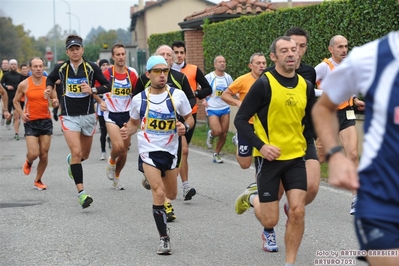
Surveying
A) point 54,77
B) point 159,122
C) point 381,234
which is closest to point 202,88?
point 54,77

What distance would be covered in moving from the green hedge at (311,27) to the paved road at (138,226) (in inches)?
123

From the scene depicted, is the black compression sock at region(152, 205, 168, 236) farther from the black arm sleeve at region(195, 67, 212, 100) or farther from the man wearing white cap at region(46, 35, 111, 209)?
the black arm sleeve at region(195, 67, 212, 100)

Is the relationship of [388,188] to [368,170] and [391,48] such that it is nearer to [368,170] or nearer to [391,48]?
[368,170]

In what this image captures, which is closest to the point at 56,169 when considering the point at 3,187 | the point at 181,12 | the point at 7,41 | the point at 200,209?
the point at 3,187

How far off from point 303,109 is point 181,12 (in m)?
55.4

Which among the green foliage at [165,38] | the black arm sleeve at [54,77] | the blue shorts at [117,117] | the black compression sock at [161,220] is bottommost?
the black compression sock at [161,220]

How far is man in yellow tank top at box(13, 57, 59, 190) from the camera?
1255 centimetres

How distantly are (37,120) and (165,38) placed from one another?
1637 centimetres

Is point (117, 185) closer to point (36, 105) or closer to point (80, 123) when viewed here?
point (80, 123)

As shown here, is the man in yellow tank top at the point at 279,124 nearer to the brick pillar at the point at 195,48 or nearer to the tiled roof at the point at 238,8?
the tiled roof at the point at 238,8

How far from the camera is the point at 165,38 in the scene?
28750 millimetres

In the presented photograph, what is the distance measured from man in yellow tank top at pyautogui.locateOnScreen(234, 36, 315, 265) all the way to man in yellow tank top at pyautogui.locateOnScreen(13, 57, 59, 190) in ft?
19.7

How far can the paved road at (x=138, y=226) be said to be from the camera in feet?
25.0

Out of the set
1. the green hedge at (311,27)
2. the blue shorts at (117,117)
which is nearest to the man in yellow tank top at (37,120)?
the blue shorts at (117,117)
